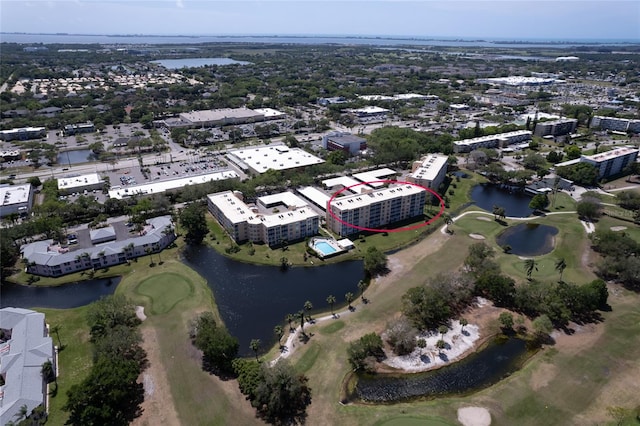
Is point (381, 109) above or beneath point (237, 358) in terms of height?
above

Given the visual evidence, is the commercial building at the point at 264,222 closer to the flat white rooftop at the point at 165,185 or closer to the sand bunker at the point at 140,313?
the flat white rooftop at the point at 165,185

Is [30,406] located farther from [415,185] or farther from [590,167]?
[590,167]

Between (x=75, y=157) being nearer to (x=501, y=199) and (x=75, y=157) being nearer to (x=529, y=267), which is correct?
(x=501, y=199)

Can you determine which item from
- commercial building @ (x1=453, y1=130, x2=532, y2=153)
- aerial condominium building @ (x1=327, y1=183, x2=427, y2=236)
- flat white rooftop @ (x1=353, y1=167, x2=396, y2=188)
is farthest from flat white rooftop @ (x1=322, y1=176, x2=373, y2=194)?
commercial building @ (x1=453, y1=130, x2=532, y2=153)

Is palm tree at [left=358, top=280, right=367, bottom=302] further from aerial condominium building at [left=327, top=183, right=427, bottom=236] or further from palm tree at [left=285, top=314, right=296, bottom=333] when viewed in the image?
aerial condominium building at [left=327, top=183, right=427, bottom=236]

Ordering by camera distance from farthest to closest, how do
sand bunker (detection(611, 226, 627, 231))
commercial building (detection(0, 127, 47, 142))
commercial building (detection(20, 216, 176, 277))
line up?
commercial building (detection(0, 127, 47, 142)), sand bunker (detection(611, 226, 627, 231)), commercial building (detection(20, 216, 176, 277))

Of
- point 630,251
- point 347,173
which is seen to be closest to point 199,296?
point 347,173
